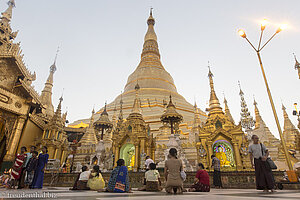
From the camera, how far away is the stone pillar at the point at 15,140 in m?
13.1

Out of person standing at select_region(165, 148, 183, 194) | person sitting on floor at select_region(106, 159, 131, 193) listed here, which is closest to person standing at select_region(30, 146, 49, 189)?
person sitting on floor at select_region(106, 159, 131, 193)

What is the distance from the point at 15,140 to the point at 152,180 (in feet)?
46.0

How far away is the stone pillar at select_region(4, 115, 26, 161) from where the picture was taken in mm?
13125

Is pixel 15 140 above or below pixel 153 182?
above

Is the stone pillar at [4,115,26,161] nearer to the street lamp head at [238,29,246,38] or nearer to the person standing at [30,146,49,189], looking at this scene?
the person standing at [30,146,49,189]

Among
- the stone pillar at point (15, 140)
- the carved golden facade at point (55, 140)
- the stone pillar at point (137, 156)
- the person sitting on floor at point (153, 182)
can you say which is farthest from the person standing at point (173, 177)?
the carved golden facade at point (55, 140)

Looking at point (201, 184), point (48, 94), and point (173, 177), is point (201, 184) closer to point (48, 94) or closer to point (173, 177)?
point (173, 177)

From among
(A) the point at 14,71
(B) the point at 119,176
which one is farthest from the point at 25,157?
(A) the point at 14,71

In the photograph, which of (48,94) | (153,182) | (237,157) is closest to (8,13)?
(48,94)

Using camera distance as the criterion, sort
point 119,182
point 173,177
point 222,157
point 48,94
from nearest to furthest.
A: point 173,177 → point 119,182 → point 222,157 → point 48,94

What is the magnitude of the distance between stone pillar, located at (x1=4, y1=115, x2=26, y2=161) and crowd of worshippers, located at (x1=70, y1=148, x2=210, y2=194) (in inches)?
447

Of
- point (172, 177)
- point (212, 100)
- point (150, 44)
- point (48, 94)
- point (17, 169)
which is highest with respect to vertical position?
point (150, 44)

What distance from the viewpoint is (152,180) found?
4.82m

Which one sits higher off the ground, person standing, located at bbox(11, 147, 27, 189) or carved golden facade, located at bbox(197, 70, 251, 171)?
carved golden facade, located at bbox(197, 70, 251, 171)
